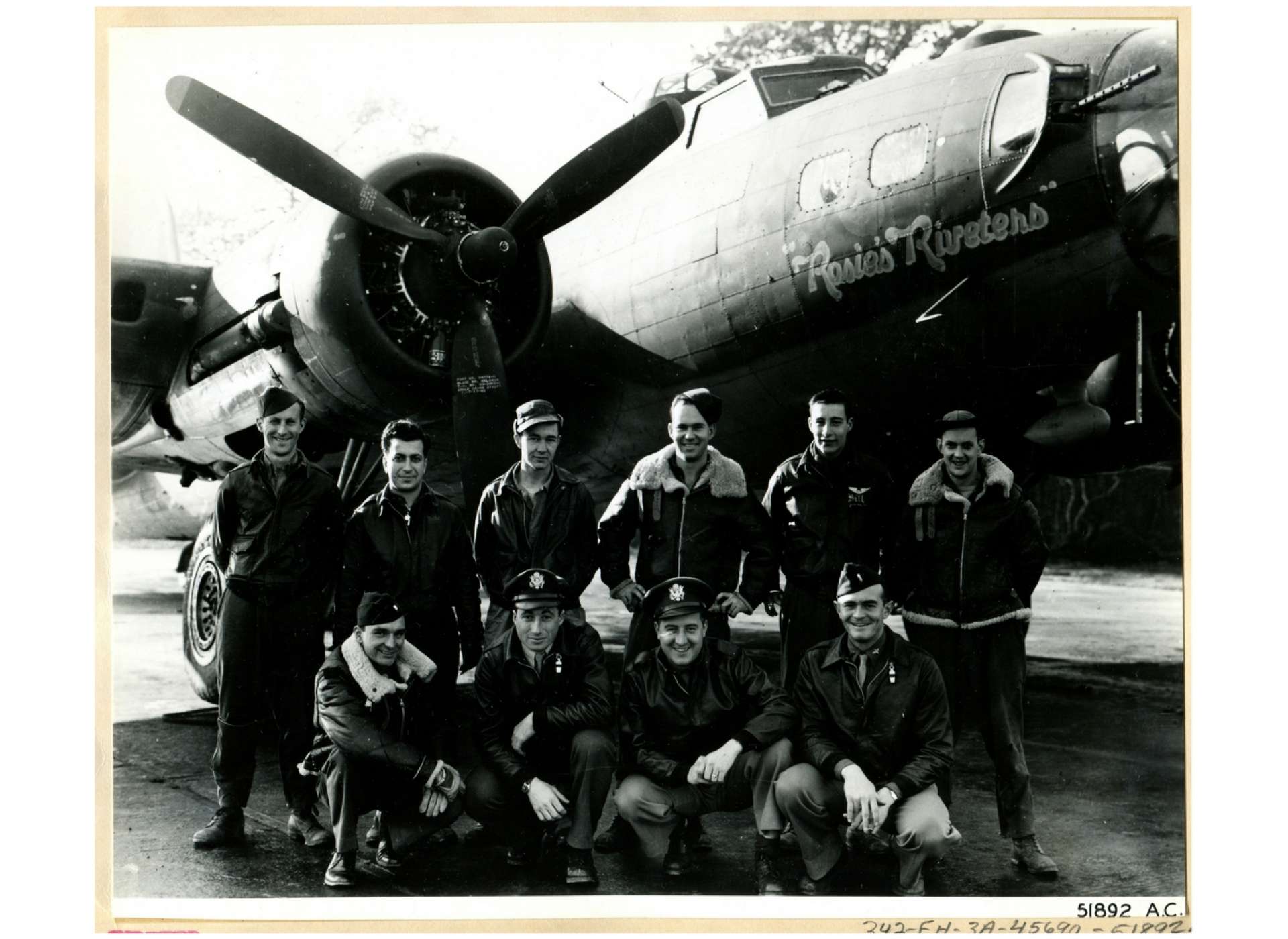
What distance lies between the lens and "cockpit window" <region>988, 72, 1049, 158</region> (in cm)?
550

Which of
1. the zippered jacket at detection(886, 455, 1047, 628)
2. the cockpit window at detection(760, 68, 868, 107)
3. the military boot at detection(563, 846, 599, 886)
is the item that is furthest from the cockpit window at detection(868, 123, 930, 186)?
the military boot at detection(563, 846, 599, 886)

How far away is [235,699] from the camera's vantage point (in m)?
5.02

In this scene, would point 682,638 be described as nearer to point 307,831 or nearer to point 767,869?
point 767,869

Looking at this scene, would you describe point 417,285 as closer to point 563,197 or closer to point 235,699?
point 563,197

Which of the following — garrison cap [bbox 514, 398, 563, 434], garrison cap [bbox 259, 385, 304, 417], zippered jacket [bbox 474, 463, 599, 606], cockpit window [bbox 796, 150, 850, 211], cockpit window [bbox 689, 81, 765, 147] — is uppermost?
cockpit window [bbox 689, 81, 765, 147]

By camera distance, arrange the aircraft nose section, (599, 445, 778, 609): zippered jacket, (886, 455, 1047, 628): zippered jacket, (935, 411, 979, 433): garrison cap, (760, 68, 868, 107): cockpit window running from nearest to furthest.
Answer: (886, 455, 1047, 628): zippered jacket < (935, 411, 979, 433): garrison cap < (599, 445, 778, 609): zippered jacket < the aircraft nose section < (760, 68, 868, 107): cockpit window

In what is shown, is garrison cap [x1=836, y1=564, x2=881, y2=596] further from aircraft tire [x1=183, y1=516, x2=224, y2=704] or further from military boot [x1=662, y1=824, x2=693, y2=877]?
aircraft tire [x1=183, y1=516, x2=224, y2=704]

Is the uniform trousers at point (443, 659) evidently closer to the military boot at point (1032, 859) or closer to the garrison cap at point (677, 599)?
the garrison cap at point (677, 599)

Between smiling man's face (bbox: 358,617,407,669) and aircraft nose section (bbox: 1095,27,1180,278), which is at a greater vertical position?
aircraft nose section (bbox: 1095,27,1180,278)

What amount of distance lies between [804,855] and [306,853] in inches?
84.5

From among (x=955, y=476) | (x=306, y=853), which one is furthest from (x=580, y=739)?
(x=955, y=476)

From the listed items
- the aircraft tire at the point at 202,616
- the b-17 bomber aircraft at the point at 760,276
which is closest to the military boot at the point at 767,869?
the b-17 bomber aircraft at the point at 760,276

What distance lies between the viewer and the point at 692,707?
4543 mm

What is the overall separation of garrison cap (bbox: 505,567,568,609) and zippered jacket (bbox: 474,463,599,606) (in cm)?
34
